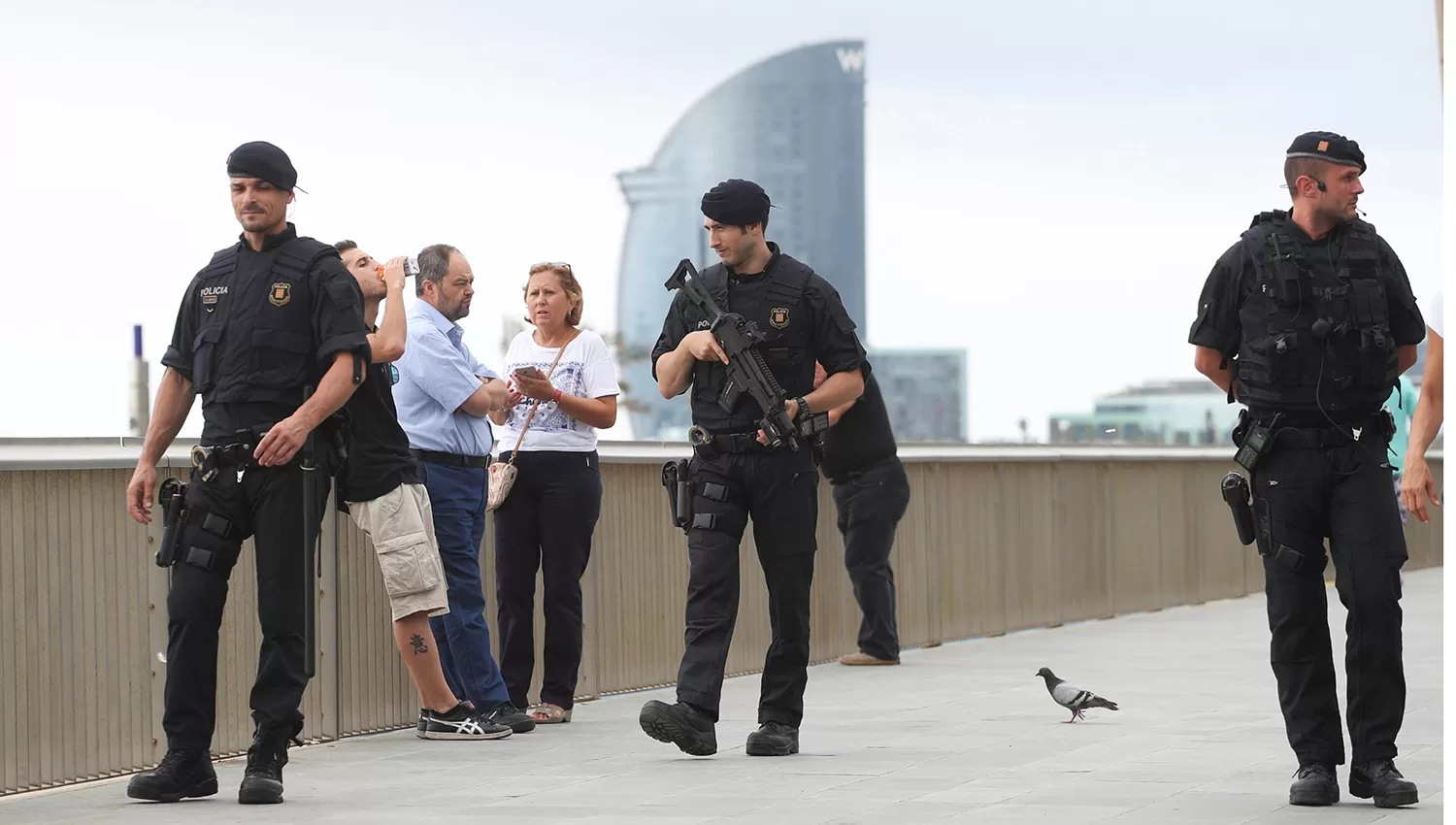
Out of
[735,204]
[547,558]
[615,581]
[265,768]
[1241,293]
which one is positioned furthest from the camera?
[615,581]

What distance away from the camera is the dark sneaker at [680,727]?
7441 millimetres

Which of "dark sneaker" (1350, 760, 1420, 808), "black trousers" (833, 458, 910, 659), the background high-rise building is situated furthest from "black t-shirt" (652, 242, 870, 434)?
the background high-rise building

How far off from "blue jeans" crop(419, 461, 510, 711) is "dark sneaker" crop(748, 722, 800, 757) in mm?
1199

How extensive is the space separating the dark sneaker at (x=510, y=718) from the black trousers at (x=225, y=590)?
1.70 meters

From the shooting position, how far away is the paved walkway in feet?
21.2

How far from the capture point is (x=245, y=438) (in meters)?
6.62

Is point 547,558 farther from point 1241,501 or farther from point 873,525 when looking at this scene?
point 1241,501

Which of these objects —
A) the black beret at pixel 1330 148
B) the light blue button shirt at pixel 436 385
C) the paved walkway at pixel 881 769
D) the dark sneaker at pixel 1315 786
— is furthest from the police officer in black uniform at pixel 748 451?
the dark sneaker at pixel 1315 786

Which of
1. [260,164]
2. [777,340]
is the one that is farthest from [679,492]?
[260,164]

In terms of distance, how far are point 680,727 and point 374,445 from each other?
1.47m

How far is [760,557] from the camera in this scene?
25.3ft

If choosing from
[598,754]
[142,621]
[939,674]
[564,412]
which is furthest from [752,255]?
[939,674]

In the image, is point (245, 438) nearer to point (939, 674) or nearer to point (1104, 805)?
point (1104, 805)

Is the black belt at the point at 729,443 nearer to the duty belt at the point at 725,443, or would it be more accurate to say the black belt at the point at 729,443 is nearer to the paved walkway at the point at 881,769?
the duty belt at the point at 725,443
